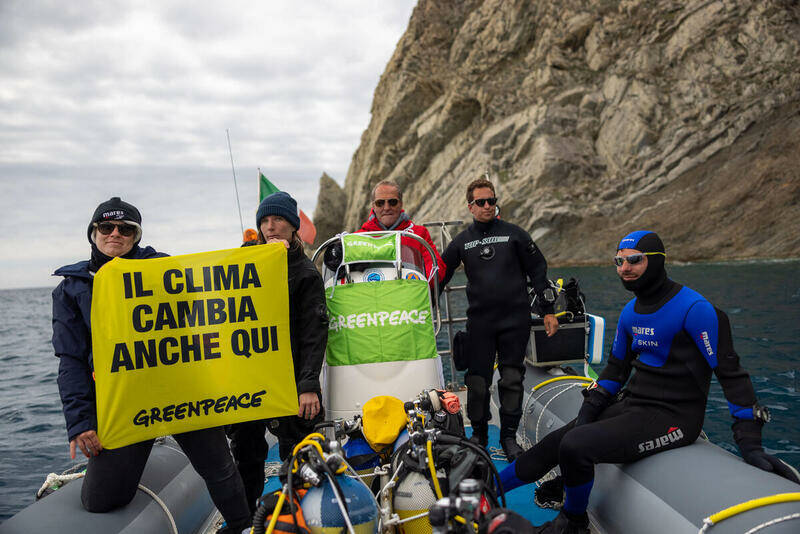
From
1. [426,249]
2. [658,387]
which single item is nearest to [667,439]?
[658,387]

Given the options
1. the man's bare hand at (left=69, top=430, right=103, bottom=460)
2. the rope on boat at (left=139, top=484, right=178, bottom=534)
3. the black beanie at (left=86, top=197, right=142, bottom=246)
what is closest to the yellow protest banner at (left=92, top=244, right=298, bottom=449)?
the man's bare hand at (left=69, top=430, right=103, bottom=460)

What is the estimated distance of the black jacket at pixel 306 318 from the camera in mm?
2898

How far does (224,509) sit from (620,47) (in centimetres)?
4148

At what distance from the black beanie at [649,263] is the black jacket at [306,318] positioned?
1910mm

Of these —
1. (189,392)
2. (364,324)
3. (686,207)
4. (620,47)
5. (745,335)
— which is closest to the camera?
(189,392)

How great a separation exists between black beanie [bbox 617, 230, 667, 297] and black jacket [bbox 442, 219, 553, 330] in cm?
131

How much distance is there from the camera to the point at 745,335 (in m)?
10.3

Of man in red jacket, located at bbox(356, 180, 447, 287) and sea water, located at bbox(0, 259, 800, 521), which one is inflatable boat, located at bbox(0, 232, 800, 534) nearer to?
man in red jacket, located at bbox(356, 180, 447, 287)

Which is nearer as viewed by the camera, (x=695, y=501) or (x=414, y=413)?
(x=695, y=501)

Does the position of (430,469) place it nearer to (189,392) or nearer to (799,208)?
(189,392)

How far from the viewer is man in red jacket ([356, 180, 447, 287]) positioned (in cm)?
421

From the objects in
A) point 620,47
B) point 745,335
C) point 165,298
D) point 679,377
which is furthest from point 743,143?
point 165,298

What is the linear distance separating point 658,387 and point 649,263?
745 millimetres

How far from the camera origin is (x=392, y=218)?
4.30m
